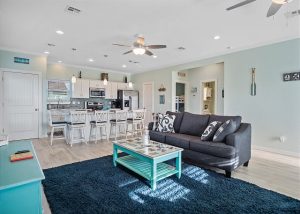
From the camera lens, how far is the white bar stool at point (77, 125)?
179 inches

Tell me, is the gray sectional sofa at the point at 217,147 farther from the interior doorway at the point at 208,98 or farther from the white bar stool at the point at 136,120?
the interior doorway at the point at 208,98

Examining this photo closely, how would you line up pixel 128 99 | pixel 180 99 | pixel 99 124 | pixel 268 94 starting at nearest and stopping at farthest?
pixel 268 94, pixel 99 124, pixel 180 99, pixel 128 99

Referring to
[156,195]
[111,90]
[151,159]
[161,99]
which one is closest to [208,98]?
[161,99]

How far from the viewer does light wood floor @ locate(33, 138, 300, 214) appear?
97.6 inches

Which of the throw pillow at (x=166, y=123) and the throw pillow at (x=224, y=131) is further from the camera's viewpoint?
the throw pillow at (x=166, y=123)

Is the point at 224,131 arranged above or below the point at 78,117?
below

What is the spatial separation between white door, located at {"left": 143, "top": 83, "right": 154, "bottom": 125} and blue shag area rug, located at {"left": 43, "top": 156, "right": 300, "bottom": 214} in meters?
4.99

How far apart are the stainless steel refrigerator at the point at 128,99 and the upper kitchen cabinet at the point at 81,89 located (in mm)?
1464

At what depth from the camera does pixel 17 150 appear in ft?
6.98

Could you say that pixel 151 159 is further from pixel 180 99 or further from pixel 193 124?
pixel 180 99

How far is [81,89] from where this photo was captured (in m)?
6.89

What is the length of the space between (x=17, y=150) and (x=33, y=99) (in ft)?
12.7

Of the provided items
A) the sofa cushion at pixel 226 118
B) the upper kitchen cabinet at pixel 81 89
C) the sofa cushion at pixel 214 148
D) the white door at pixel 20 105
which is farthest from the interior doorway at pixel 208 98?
the white door at pixel 20 105

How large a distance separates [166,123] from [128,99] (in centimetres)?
428
